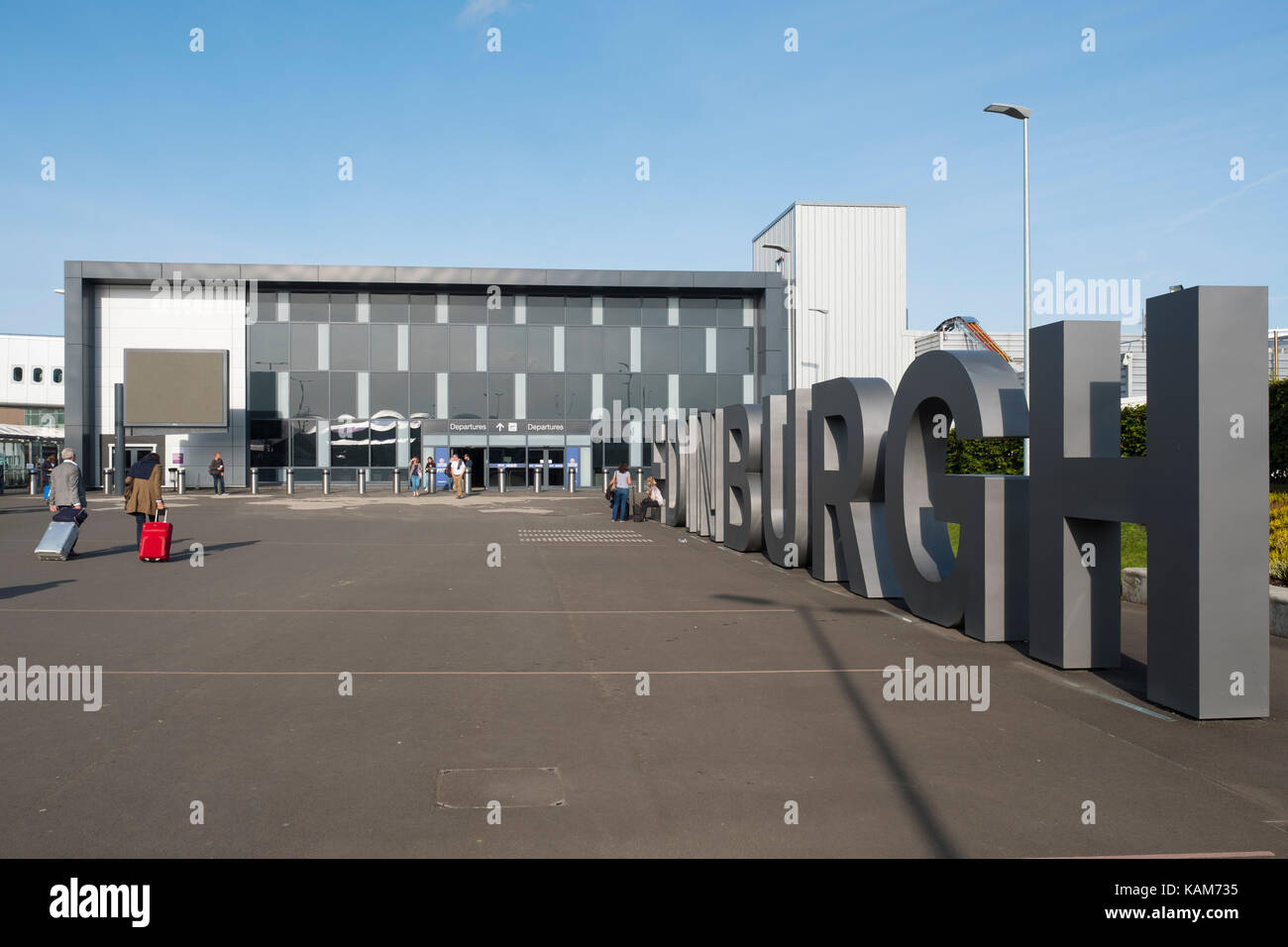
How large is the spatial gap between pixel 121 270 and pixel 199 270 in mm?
3280

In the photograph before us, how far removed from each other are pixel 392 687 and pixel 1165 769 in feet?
17.0

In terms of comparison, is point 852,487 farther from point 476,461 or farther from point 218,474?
point 476,461

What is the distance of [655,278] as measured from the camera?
146 ft

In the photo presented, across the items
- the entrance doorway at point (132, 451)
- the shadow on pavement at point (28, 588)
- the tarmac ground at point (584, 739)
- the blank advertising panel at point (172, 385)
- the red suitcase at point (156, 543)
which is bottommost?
the tarmac ground at point (584, 739)

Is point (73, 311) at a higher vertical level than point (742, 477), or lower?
higher

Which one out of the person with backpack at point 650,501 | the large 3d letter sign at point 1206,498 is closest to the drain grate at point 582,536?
the person with backpack at point 650,501

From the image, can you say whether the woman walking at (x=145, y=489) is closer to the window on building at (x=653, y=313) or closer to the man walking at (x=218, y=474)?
the man walking at (x=218, y=474)

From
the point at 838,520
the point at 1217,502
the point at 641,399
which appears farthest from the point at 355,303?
the point at 1217,502

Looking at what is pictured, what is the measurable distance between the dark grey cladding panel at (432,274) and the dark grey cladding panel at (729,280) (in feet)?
34.5

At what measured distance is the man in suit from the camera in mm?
15633

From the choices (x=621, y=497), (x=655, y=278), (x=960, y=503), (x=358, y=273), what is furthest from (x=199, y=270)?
(x=960, y=503)

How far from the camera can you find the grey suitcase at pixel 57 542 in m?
15.2
